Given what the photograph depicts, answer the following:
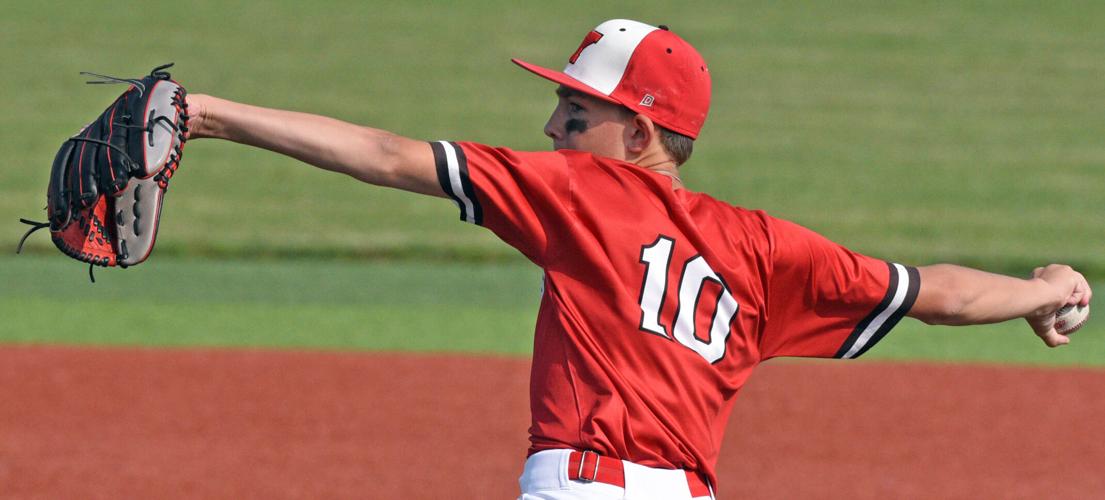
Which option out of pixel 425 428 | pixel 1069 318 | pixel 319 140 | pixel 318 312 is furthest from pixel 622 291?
pixel 318 312

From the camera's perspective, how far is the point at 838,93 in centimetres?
1698

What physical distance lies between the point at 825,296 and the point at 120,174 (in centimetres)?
161

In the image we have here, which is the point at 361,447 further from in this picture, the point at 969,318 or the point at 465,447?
the point at 969,318

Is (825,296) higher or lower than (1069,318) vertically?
higher

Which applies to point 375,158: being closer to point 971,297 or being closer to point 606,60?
point 606,60

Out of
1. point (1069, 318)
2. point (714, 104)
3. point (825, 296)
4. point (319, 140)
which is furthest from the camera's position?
point (714, 104)

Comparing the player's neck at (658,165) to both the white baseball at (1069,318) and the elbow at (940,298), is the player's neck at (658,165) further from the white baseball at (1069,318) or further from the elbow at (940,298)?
the white baseball at (1069,318)

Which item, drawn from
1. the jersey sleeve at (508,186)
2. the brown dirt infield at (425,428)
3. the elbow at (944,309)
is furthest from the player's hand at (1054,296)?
the brown dirt infield at (425,428)

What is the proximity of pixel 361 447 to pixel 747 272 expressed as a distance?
12.7 ft

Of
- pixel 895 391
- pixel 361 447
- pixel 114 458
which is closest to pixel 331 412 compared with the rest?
pixel 361 447

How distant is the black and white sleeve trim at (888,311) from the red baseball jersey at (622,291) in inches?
14.3

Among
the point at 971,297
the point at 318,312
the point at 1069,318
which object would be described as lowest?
the point at 318,312

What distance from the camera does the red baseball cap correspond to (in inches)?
132

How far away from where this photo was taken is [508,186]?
10.2 ft
